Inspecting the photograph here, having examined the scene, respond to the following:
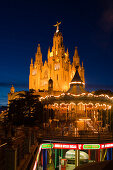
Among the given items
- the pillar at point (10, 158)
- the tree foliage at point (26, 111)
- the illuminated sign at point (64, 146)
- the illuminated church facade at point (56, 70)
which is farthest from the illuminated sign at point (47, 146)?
the illuminated church facade at point (56, 70)

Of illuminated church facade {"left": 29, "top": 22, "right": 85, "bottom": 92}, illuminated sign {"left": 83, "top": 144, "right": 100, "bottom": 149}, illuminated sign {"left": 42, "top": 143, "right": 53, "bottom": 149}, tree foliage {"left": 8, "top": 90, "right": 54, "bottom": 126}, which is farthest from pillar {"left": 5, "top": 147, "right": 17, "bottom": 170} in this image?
illuminated church facade {"left": 29, "top": 22, "right": 85, "bottom": 92}

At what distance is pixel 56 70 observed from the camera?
65250 millimetres

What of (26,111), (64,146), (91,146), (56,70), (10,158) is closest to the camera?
(10,158)

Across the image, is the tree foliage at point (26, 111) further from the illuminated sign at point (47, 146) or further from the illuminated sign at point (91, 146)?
the illuminated sign at point (91, 146)

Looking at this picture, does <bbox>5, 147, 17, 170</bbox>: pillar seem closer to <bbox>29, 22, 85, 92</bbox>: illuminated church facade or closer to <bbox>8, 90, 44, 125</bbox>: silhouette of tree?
<bbox>8, 90, 44, 125</bbox>: silhouette of tree

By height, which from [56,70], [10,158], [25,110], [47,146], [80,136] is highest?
[56,70]

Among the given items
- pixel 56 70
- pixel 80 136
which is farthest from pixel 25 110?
pixel 56 70

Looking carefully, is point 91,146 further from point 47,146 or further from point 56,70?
point 56,70

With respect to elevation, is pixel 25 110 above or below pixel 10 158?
above

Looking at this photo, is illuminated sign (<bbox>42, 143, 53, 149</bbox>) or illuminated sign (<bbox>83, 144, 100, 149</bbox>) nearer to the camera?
illuminated sign (<bbox>83, 144, 100, 149</bbox>)

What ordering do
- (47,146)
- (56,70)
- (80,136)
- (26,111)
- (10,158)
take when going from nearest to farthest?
(10,158) → (47,146) → (80,136) → (26,111) → (56,70)

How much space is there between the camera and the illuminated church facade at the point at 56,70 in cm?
6400

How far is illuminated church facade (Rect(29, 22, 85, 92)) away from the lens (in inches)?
2520

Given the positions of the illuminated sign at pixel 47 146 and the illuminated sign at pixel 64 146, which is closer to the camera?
the illuminated sign at pixel 64 146
